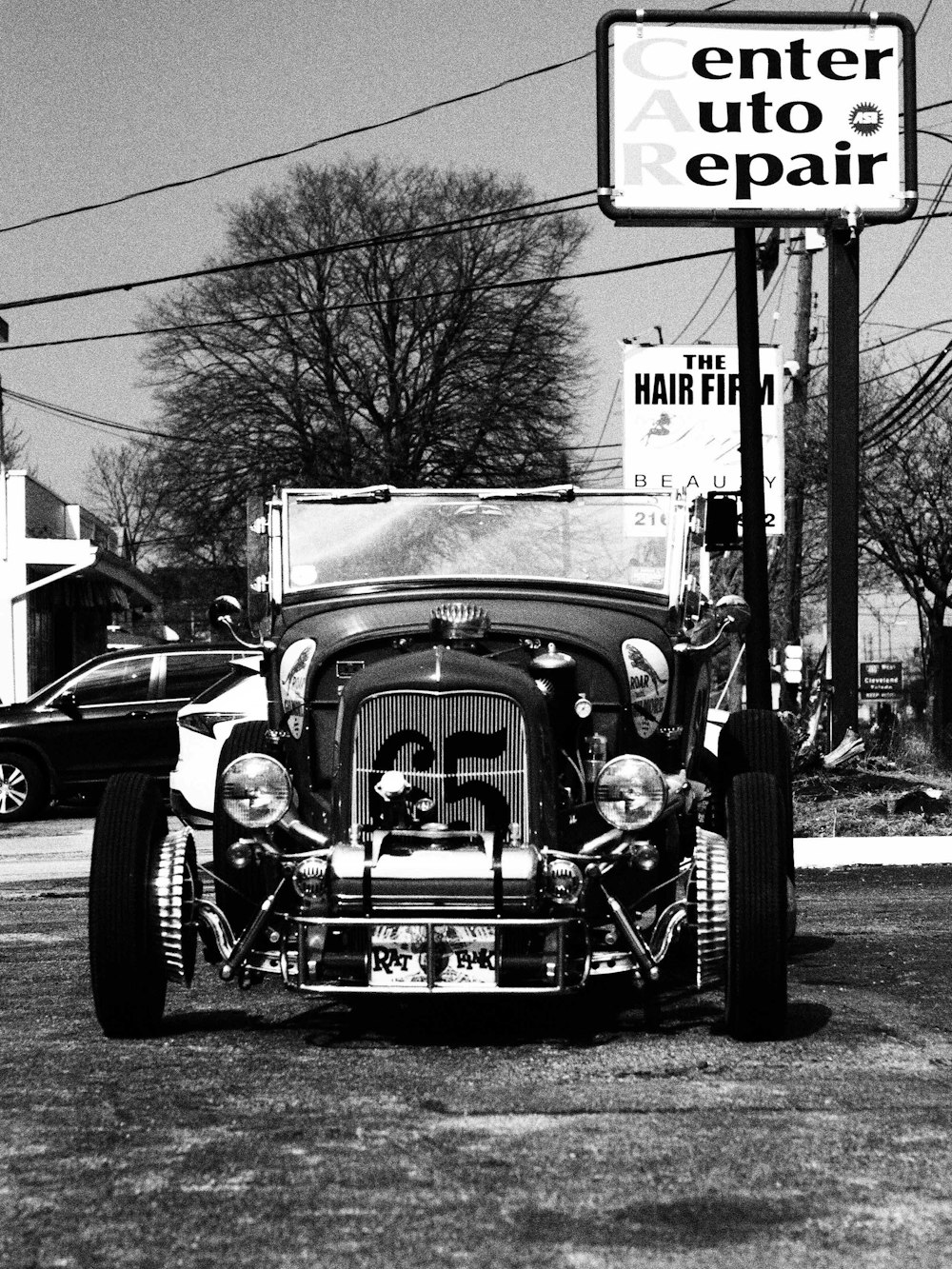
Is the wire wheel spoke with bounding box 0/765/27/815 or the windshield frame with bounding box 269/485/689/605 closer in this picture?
the windshield frame with bounding box 269/485/689/605

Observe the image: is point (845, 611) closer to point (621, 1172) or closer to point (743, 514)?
point (743, 514)

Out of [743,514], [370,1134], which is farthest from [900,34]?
[370,1134]

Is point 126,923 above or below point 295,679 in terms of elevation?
below

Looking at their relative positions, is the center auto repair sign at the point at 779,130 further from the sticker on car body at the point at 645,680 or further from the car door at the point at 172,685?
the sticker on car body at the point at 645,680

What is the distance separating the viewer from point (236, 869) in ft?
22.9

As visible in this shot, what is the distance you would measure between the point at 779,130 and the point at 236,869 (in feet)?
30.2

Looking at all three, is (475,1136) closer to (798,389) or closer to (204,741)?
(204,741)

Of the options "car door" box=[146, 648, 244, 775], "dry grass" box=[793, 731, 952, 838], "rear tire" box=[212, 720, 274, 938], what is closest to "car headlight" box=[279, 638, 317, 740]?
"rear tire" box=[212, 720, 274, 938]

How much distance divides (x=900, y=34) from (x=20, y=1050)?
36.5 ft

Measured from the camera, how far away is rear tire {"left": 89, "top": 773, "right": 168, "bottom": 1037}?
6.18 metres

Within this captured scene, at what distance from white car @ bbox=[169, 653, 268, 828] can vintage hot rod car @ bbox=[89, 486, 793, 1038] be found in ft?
12.1

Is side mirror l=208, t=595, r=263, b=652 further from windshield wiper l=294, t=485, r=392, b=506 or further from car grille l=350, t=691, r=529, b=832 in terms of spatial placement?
car grille l=350, t=691, r=529, b=832

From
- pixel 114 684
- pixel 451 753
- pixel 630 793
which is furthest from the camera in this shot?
pixel 114 684

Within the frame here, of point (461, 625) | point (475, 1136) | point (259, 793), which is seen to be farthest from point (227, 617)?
point (475, 1136)
